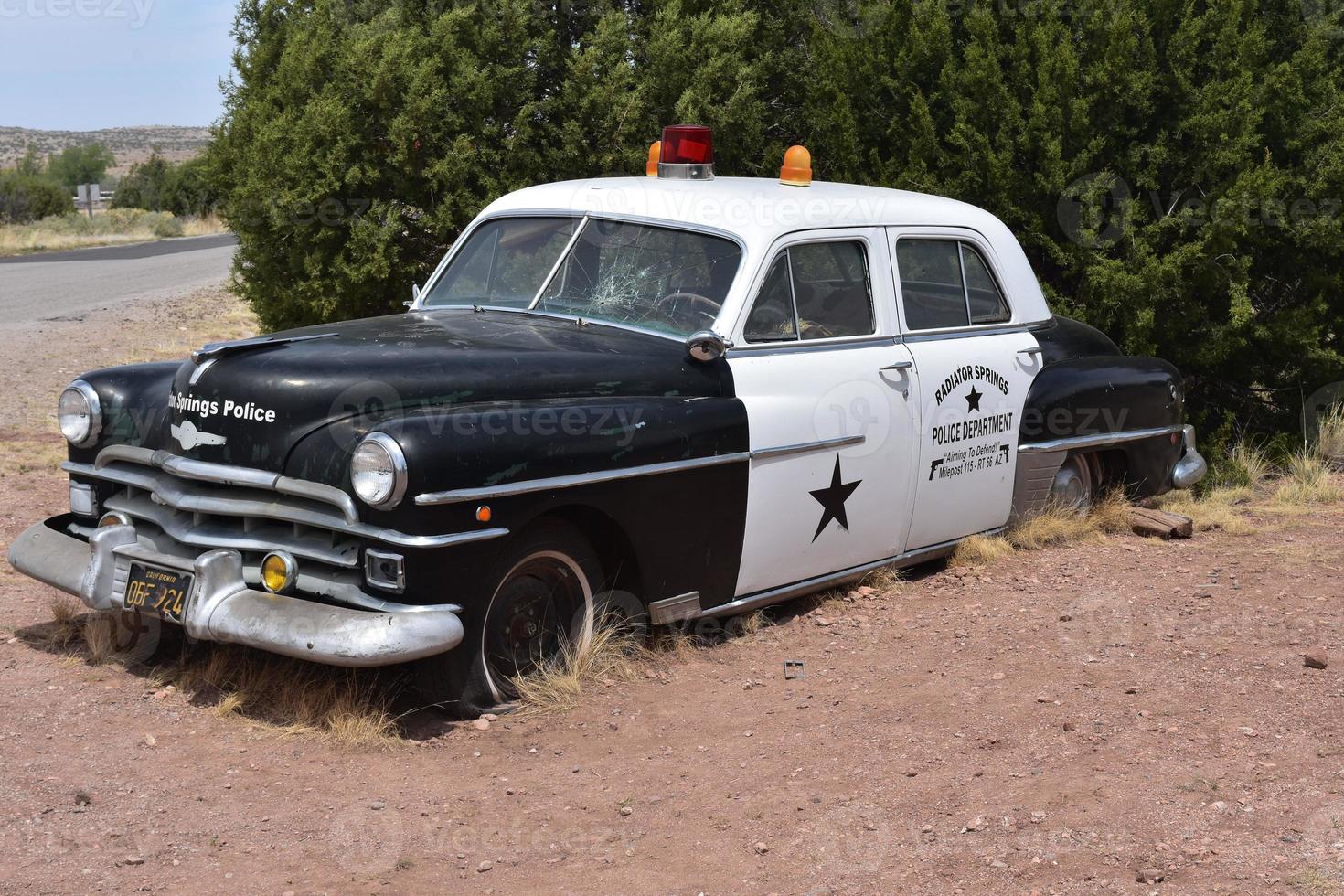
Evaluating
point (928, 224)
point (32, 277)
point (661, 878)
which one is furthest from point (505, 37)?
point (32, 277)

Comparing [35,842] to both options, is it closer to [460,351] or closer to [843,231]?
[460,351]

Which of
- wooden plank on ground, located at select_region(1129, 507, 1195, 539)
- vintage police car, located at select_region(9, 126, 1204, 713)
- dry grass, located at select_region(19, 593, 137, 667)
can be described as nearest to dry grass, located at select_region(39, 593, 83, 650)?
dry grass, located at select_region(19, 593, 137, 667)

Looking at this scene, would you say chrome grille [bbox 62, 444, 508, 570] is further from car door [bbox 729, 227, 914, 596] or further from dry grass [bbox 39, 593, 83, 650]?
car door [bbox 729, 227, 914, 596]

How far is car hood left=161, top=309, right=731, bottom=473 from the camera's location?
448 centimetres

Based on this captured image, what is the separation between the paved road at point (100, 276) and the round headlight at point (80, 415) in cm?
955

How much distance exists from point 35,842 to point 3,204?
38.4 meters

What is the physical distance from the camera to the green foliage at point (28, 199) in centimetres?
3734

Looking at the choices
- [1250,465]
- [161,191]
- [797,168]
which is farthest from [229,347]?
[161,191]

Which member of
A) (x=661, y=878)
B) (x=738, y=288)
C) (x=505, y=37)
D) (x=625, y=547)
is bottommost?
(x=661, y=878)

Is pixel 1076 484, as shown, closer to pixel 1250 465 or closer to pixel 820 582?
pixel 820 582

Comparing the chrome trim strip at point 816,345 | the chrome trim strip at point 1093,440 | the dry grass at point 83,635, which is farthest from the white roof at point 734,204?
the dry grass at point 83,635

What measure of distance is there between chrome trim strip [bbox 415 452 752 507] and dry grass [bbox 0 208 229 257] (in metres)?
26.6

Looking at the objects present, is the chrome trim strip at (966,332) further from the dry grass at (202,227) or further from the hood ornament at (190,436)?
the dry grass at (202,227)

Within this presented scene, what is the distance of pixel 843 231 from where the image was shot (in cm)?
590
